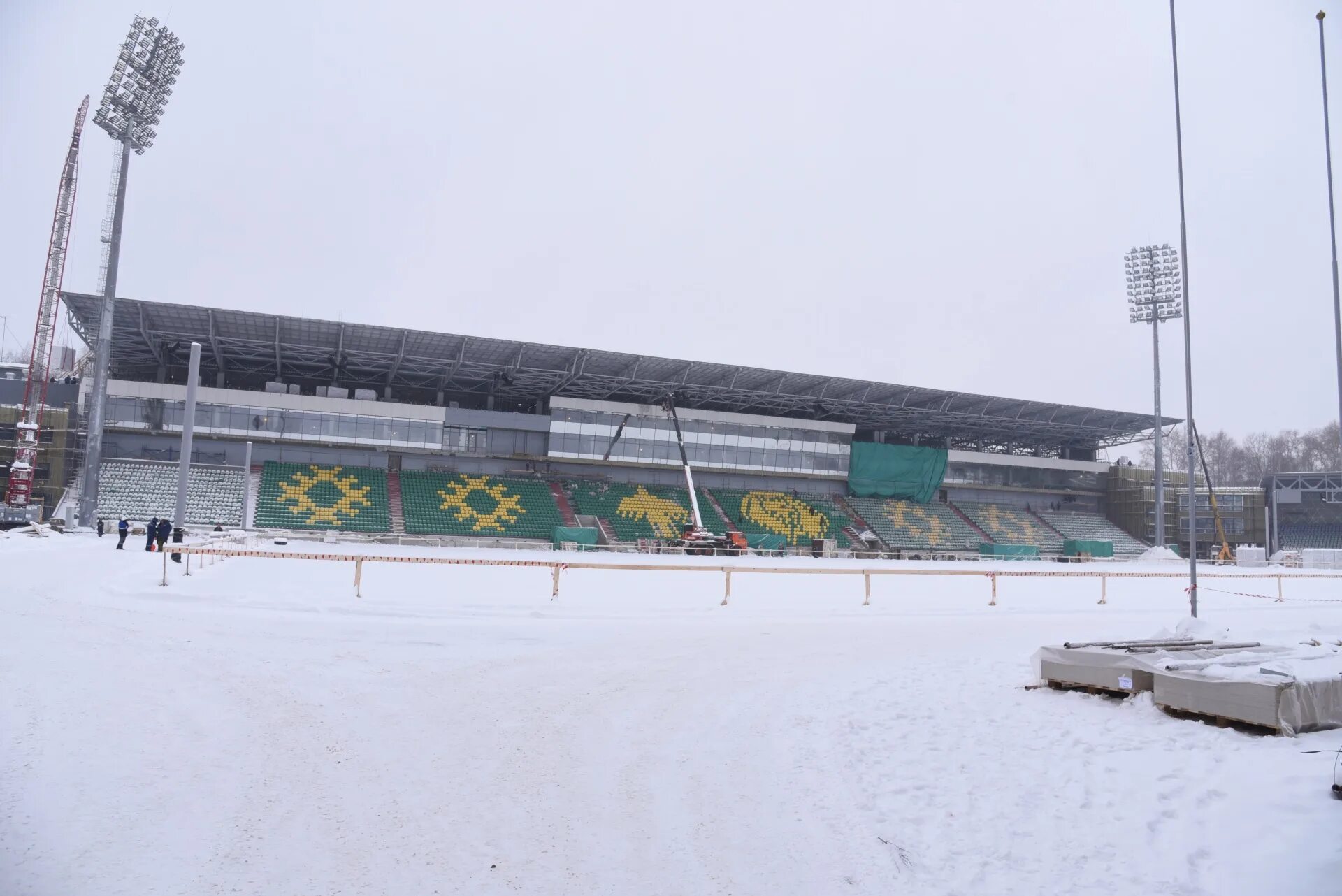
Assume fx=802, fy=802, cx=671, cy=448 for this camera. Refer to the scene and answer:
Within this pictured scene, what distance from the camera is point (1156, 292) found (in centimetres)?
5409

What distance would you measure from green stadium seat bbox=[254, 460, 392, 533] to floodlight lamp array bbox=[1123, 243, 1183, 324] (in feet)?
168

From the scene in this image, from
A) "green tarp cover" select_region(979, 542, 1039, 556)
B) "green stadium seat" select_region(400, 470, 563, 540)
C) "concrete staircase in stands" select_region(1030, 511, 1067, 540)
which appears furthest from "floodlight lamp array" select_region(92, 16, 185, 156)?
"concrete staircase in stands" select_region(1030, 511, 1067, 540)

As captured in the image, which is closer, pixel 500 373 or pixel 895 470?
pixel 500 373

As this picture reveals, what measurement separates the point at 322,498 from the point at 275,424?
6.87 m

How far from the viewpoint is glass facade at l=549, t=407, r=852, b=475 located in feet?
189

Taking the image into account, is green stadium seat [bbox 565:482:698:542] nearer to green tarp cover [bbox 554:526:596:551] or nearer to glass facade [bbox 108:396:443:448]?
green tarp cover [bbox 554:526:596:551]

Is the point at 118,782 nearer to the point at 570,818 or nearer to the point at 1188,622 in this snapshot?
the point at 570,818

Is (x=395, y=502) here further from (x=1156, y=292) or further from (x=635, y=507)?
(x=1156, y=292)

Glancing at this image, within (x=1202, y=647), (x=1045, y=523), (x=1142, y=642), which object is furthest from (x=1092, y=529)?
(x=1142, y=642)

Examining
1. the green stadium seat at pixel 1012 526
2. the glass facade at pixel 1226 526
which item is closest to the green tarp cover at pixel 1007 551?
the green stadium seat at pixel 1012 526

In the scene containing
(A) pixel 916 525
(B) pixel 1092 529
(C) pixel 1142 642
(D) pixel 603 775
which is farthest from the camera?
(B) pixel 1092 529

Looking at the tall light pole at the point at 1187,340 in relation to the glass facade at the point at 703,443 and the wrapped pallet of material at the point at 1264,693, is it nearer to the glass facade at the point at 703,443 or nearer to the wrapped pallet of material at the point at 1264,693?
the wrapped pallet of material at the point at 1264,693

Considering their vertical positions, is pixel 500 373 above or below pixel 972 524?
above

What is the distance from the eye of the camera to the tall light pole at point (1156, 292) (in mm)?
52875
